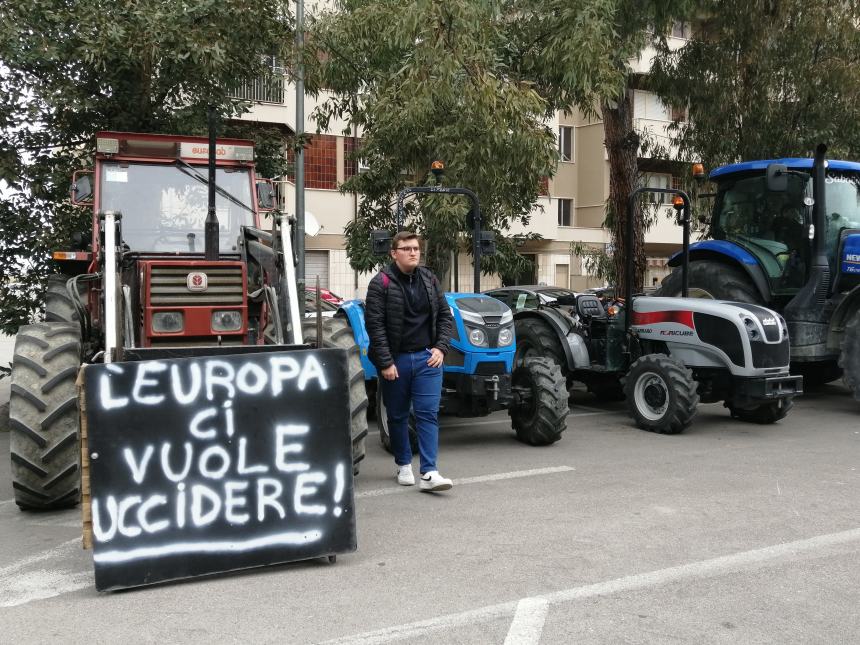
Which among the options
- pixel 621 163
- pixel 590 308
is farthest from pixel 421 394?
pixel 621 163

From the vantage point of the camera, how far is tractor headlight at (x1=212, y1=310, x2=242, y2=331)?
20.8ft

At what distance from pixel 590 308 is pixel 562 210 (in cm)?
2635

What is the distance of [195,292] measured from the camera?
6.30 metres

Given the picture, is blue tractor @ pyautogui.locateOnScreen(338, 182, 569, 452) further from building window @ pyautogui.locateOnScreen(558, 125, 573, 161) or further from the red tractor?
building window @ pyautogui.locateOnScreen(558, 125, 573, 161)

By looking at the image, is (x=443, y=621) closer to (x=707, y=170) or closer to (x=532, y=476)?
(x=532, y=476)

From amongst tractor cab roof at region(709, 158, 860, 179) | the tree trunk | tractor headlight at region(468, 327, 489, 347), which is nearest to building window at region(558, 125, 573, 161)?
the tree trunk

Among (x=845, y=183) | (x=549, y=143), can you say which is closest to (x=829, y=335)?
(x=845, y=183)

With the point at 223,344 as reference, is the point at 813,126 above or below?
above

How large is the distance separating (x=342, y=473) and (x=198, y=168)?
155 inches

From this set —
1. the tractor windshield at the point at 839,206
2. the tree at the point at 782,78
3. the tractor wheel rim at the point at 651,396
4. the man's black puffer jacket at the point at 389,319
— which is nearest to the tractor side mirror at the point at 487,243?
the tractor wheel rim at the point at 651,396

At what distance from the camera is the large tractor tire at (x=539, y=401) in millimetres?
7969

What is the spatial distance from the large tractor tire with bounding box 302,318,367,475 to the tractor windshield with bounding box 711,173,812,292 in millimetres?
5668

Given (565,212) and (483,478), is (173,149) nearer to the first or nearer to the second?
(483,478)

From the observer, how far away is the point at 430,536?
5289mm
